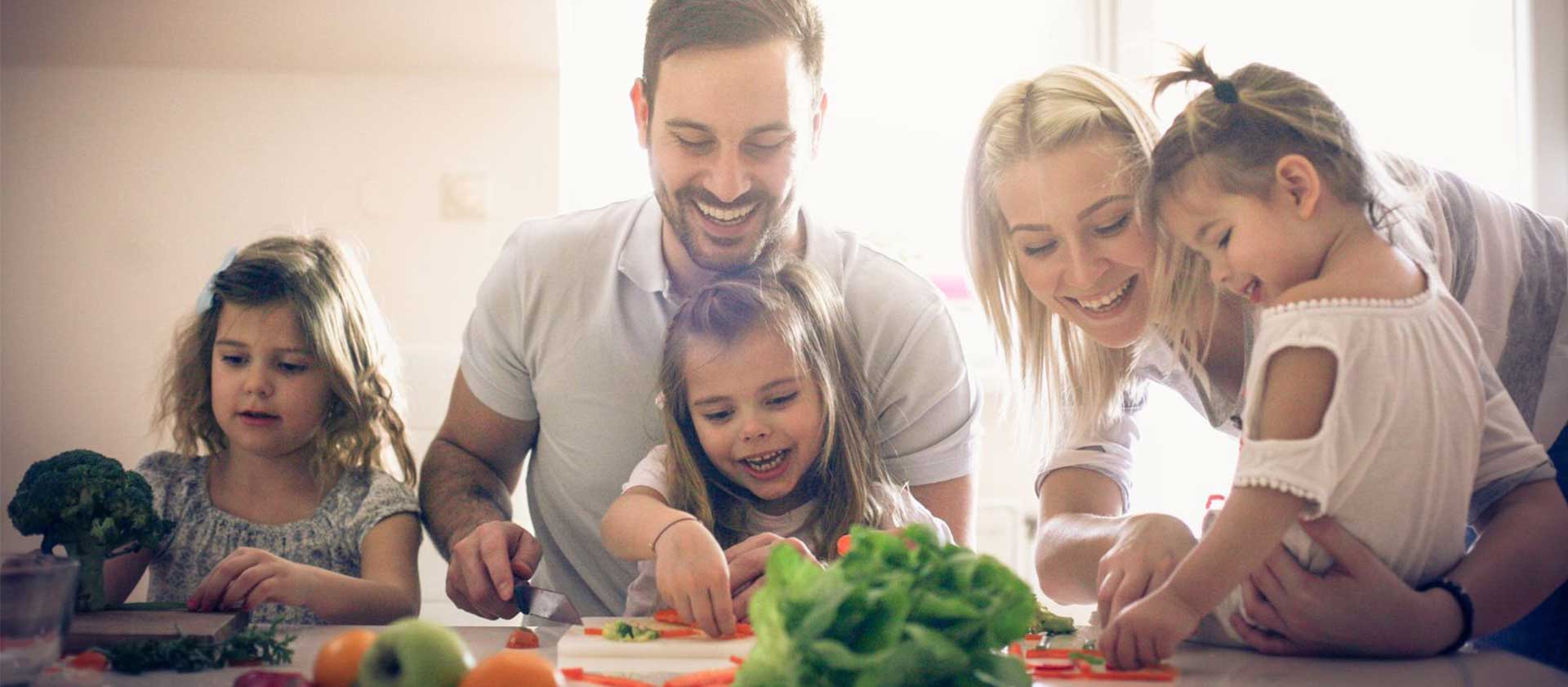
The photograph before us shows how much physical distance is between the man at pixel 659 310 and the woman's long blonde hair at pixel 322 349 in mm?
114

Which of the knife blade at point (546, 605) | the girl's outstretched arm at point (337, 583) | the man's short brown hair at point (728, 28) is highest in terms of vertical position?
the man's short brown hair at point (728, 28)

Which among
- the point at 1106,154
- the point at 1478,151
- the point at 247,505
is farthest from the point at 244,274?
the point at 1478,151

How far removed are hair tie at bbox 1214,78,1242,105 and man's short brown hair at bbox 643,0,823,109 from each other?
59 centimetres

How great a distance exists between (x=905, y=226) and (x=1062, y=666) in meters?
2.07

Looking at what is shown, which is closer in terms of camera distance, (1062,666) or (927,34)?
(1062,666)

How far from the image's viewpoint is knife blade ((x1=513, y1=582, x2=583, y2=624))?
128 cm

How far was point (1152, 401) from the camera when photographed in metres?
2.87

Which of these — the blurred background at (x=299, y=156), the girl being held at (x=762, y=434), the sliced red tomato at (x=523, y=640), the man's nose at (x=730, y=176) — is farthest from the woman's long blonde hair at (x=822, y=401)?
the blurred background at (x=299, y=156)

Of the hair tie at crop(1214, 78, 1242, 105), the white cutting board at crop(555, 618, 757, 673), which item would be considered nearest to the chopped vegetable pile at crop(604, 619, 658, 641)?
the white cutting board at crop(555, 618, 757, 673)

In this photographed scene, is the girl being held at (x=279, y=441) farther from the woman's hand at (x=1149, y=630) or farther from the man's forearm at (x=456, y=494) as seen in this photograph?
the woman's hand at (x=1149, y=630)

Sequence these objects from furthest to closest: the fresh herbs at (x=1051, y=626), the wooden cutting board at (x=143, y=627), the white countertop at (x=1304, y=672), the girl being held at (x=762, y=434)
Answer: the girl being held at (x=762, y=434) < the fresh herbs at (x=1051, y=626) < the wooden cutting board at (x=143, y=627) < the white countertop at (x=1304, y=672)

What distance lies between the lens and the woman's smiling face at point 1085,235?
4.54ft

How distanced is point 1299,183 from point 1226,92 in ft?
0.41

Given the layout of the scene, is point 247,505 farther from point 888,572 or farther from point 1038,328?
point 888,572
